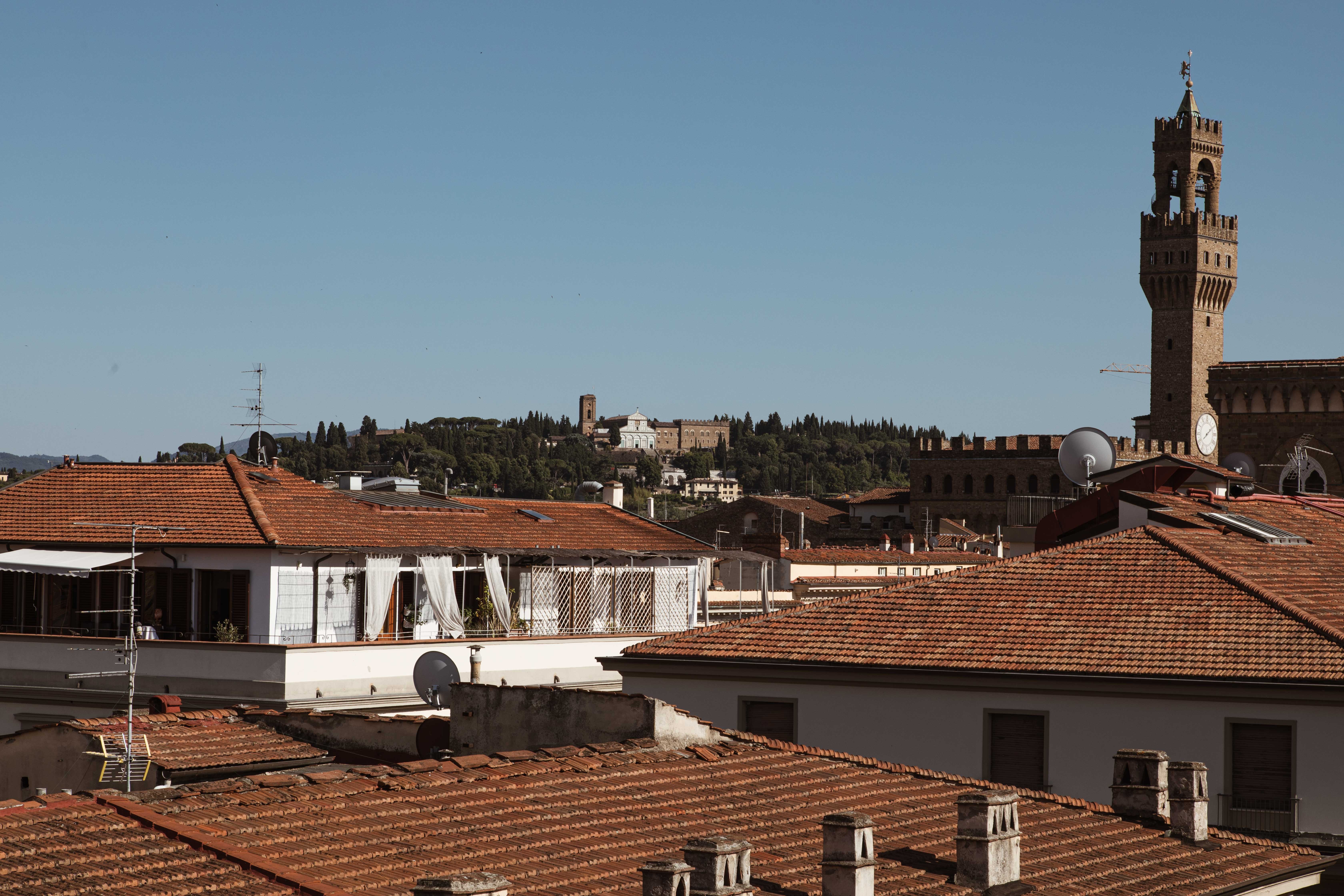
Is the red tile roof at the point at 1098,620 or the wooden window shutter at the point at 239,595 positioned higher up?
the red tile roof at the point at 1098,620

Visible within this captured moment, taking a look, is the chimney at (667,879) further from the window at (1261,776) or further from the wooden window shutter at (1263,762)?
the wooden window shutter at (1263,762)

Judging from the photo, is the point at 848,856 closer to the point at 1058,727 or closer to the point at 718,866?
the point at 718,866

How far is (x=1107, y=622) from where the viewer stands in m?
18.1

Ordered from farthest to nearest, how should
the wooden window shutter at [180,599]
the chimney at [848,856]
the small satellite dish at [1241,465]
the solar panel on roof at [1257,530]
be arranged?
the small satellite dish at [1241,465], the wooden window shutter at [180,599], the solar panel on roof at [1257,530], the chimney at [848,856]

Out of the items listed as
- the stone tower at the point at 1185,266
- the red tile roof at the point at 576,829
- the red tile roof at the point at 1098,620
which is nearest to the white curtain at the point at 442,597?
the red tile roof at the point at 1098,620

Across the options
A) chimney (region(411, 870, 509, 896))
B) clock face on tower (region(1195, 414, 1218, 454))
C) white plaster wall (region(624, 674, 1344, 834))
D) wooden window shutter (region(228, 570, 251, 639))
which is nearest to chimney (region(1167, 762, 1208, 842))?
white plaster wall (region(624, 674, 1344, 834))

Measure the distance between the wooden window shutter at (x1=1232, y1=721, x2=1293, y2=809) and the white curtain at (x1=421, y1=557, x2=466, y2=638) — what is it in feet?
50.2

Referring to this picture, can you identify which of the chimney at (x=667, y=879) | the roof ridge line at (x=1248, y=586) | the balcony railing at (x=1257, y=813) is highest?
the roof ridge line at (x=1248, y=586)

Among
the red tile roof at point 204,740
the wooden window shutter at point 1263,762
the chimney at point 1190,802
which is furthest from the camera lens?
the wooden window shutter at point 1263,762

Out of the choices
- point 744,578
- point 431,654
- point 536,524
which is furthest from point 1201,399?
point 431,654

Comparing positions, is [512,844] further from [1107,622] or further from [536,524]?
[536,524]

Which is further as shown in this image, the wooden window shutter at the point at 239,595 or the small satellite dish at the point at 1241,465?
the small satellite dish at the point at 1241,465

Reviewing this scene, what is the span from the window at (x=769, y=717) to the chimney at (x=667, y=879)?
10.5 meters

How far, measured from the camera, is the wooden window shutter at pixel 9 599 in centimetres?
2814
